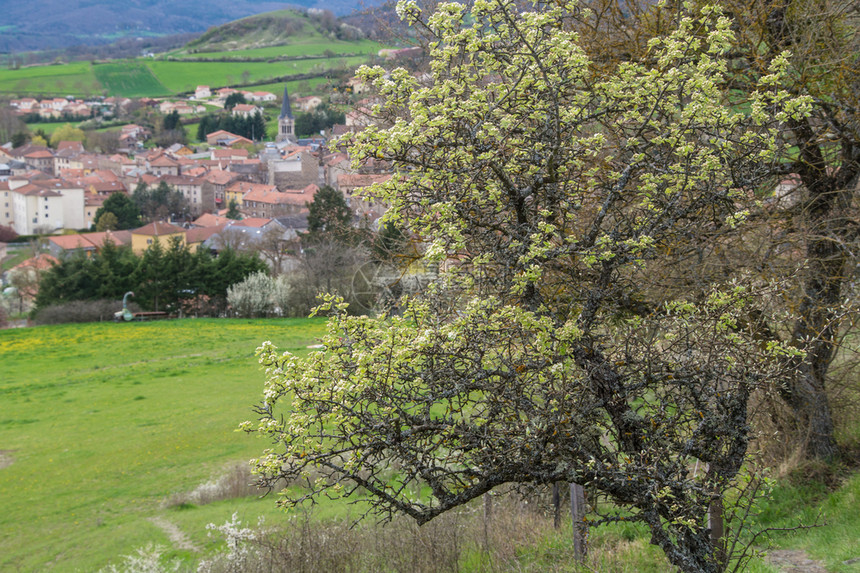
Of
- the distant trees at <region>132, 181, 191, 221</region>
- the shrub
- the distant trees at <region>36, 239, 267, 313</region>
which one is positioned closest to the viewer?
the shrub

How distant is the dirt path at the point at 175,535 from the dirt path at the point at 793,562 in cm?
893

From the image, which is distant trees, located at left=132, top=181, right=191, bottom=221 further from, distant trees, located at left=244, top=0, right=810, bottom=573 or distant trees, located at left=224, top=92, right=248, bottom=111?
distant trees, located at left=244, top=0, right=810, bottom=573

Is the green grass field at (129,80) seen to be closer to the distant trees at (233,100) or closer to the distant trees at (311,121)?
the distant trees at (233,100)

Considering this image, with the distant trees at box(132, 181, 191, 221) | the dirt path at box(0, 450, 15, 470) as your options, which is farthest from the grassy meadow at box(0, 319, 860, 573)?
the distant trees at box(132, 181, 191, 221)

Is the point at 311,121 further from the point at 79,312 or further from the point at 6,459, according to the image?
the point at 6,459

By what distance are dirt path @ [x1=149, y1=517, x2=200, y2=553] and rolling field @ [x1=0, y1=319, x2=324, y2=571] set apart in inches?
Answer: 4.2

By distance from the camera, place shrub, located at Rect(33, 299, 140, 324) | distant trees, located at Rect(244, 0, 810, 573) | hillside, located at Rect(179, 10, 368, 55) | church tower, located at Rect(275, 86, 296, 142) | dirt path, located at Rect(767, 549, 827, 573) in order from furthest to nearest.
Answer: hillside, located at Rect(179, 10, 368, 55) → church tower, located at Rect(275, 86, 296, 142) → shrub, located at Rect(33, 299, 140, 324) → dirt path, located at Rect(767, 549, 827, 573) → distant trees, located at Rect(244, 0, 810, 573)

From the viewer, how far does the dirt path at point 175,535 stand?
1162cm

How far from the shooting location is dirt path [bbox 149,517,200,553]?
38.1 ft

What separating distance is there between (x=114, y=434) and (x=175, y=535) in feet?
27.4

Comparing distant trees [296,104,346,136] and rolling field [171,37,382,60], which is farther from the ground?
rolling field [171,37,382,60]

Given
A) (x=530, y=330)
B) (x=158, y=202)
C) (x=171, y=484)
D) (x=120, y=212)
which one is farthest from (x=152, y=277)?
(x=158, y=202)

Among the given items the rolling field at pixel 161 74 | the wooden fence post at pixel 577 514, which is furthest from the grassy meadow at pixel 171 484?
the rolling field at pixel 161 74

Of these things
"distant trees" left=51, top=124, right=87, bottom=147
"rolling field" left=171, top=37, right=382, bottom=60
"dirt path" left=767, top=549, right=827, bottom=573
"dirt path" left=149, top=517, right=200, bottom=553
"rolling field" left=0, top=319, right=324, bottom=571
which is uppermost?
"rolling field" left=171, top=37, right=382, bottom=60
